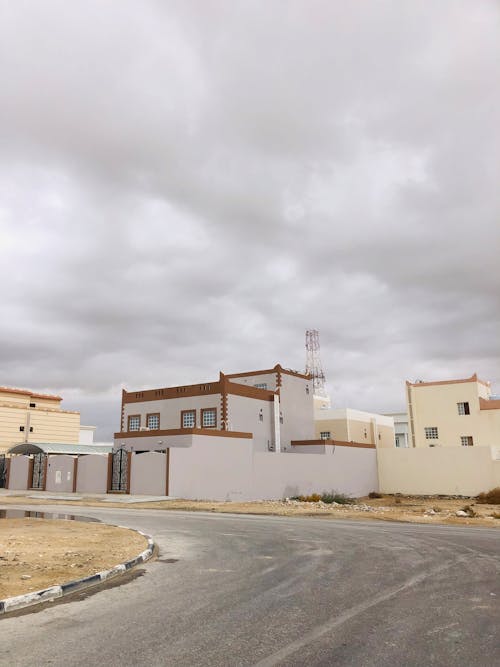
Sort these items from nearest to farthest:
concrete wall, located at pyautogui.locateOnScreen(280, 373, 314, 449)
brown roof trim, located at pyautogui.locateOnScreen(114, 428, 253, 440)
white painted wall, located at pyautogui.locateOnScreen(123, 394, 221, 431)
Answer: brown roof trim, located at pyautogui.locateOnScreen(114, 428, 253, 440), white painted wall, located at pyautogui.locateOnScreen(123, 394, 221, 431), concrete wall, located at pyautogui.locateOnScreen(280, 373, 314, 449)

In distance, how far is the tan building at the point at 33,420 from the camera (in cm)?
6206

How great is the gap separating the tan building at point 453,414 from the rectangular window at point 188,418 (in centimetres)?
2504

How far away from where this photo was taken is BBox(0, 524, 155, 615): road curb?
27.1 feet

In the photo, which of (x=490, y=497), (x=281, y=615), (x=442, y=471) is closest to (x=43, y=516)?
(x=281, y=615)

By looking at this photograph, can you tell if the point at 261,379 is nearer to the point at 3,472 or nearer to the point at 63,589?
the point at 3,472

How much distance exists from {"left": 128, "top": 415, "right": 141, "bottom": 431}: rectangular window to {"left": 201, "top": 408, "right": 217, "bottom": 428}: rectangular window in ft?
26.2

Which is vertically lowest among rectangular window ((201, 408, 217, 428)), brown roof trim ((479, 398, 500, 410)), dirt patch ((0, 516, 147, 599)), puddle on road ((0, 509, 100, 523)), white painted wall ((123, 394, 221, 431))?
dirt patch ((0, 516, 147, 599))

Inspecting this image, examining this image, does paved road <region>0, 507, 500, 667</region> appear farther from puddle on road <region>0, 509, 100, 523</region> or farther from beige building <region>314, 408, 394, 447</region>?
beige building <region>314, 408, 394, 447</region>

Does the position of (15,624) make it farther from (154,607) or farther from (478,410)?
(478,410)

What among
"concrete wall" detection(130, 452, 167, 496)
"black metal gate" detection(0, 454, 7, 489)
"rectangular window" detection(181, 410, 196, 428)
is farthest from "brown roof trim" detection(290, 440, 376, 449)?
"black metal gate" detection(0, 454, 7, 489)

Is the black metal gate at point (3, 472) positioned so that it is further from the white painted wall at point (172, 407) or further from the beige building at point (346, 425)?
the beige building at point (346, 425)

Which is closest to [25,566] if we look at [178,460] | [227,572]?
[227,572]

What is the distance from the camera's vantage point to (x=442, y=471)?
4906 centimetres

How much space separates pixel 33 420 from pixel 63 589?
59958 millimetres
